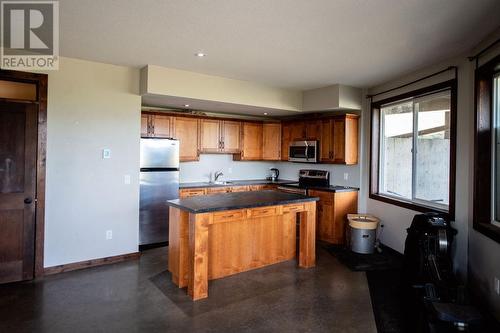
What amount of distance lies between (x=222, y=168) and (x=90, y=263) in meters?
2.90

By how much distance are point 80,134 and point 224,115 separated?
9.20ft

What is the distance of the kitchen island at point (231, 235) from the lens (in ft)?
10.5

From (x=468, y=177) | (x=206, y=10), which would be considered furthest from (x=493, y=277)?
(x=206, y=10)

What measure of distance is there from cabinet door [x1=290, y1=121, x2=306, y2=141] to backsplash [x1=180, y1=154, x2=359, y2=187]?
2.07ft

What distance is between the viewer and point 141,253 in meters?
4.61

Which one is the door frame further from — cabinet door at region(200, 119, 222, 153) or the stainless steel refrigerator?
cabinet door at region(200, 119, 222, 153)

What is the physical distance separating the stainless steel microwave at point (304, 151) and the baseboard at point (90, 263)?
10.5 feet

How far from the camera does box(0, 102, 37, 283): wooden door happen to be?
139 inches

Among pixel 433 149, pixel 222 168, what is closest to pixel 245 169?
pixel 222 168

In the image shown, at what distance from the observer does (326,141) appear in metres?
5.56

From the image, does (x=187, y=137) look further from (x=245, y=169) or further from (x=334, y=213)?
(x=334, y=213)

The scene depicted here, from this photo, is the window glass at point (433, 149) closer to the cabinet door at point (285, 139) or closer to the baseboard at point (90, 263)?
the cabinet door at point (285, 139)

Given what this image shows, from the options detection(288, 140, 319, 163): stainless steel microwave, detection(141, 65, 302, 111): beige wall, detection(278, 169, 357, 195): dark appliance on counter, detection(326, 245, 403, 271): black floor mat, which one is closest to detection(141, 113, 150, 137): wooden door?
detection(141, 65, 302, 111): beige wall

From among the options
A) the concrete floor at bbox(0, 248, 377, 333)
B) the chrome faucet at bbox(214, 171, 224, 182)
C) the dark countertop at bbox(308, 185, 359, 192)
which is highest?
the chrome faucet at bbox(214, 171, 224, 182)
